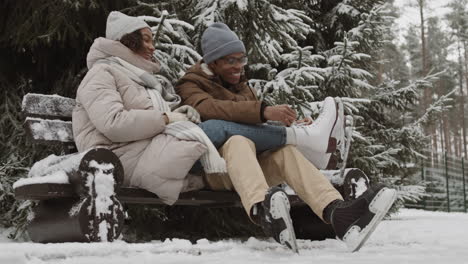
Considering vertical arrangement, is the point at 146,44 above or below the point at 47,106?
above

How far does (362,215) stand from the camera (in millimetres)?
2637

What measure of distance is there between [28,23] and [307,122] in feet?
8.22

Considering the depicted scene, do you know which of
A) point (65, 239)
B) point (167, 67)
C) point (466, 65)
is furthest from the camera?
point (466, 65)

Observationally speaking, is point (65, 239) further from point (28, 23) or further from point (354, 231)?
point (28, 23)

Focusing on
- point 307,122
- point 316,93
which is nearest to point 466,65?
point 316,93

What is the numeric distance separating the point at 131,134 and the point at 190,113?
0.35m

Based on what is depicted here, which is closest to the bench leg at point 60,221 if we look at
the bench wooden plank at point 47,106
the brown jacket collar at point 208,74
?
the bench wooden plank at point 47,106

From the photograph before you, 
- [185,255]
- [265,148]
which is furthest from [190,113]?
[185,255]

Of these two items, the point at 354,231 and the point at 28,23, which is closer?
the point at 354,231

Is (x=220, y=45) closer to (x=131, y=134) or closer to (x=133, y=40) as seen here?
(x=133, y=40)

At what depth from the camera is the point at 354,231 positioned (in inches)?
103

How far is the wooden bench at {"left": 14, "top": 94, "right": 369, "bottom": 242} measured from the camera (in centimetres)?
271

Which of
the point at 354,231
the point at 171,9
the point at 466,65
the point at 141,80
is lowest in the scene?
the point at 466,65

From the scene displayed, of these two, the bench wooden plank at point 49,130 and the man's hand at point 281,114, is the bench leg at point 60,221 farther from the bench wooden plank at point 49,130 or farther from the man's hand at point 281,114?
the man's hand at point 281,114
